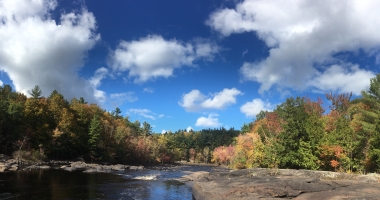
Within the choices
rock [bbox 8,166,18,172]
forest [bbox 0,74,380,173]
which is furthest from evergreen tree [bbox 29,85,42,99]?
rock [bbox 8,166,18,172]

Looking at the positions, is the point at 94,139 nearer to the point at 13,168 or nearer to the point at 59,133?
the point at 59,133

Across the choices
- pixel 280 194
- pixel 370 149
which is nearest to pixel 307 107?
pixel 370 149

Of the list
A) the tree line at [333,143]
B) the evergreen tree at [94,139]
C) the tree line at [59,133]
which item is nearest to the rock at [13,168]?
the tree line at [59,133]

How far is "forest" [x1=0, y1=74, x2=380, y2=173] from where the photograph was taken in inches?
1599

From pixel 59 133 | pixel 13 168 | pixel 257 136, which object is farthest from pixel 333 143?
pixel 59 133

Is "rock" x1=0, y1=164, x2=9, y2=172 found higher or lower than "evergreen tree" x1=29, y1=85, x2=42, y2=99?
lower

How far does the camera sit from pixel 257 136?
6225 centimetres

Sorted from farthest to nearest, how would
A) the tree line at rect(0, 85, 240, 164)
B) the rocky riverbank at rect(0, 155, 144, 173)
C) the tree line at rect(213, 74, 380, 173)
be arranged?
the tree line at rect(0, 85, 240, 164) → the rocky riverbank at rect(0, 155, 144, 173) → the tree line at rect(213, 74, 380, 173)

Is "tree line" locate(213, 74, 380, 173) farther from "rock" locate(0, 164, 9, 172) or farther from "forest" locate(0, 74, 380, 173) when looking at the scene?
"rock" locate(0, 164, 9, 172)

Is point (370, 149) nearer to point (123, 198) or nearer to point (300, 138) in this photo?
point (300, 138)

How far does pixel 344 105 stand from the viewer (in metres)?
64.2

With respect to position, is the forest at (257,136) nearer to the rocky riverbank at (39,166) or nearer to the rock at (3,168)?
the rocky riverbank at (39,166)

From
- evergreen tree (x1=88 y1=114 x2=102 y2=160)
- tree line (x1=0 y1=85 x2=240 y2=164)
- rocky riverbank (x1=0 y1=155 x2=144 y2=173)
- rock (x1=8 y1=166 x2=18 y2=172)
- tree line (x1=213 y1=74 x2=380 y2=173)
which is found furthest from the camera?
evergreen tree (x1=88 y1=114 x2=102 y2=160)

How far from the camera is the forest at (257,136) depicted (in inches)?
1599
